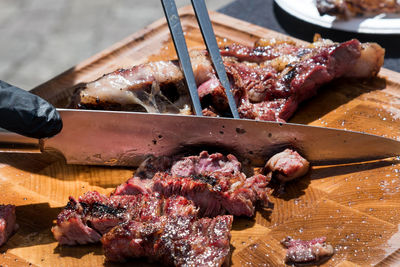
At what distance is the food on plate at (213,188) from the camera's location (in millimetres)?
2479

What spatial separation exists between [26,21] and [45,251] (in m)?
5.68

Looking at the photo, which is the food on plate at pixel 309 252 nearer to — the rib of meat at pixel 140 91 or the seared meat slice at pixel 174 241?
the seared meat slice at pixel 174 241

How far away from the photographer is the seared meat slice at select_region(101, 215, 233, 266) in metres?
2.18

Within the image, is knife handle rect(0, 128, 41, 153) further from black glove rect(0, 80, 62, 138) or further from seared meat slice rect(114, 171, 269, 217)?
seared meat slice rect(114, 171, 269, 217)

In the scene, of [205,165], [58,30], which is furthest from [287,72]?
[58,30]

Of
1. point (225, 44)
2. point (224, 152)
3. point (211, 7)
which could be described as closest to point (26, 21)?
point (211, 7)

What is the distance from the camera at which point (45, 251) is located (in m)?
2.41

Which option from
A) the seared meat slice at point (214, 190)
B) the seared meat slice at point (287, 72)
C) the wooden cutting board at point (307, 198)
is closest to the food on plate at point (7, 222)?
the wooden cutting board at point (307, 198)

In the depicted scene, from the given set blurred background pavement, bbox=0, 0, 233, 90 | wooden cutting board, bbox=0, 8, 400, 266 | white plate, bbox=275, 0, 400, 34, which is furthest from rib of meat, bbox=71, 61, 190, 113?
blurred background pavement, bbox=0, 0, 233, 90

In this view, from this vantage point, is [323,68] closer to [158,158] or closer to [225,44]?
[225,44]

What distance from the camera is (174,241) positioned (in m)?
2.22

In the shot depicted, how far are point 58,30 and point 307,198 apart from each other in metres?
5.57

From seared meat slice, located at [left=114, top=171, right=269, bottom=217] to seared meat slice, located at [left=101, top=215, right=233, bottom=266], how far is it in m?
0.17

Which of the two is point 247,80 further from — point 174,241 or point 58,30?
point 58,30
